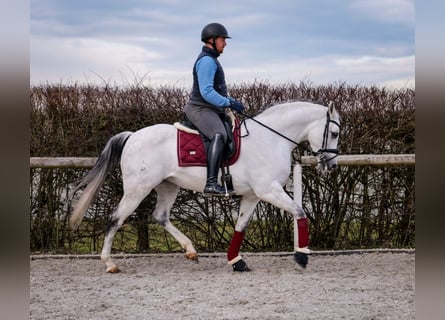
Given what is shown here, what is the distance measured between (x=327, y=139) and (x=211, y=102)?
1313 millimetres

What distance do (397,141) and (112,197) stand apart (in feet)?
12.9

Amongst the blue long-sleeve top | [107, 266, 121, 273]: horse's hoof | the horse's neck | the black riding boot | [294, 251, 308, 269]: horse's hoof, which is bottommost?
[107, 266, 121, 273]: horse's hoof

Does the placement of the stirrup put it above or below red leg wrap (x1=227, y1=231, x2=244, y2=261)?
above

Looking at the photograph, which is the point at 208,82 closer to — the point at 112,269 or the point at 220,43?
the point at 220,43

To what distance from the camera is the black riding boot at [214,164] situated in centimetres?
587

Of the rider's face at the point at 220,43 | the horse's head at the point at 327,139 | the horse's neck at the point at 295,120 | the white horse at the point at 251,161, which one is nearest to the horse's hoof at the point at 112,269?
the white horse at the point at 251,161

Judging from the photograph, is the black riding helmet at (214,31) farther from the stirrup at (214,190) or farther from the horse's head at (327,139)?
the stirrup at (214,190)

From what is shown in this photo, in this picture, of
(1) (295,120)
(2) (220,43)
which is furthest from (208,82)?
(1) (295,120)

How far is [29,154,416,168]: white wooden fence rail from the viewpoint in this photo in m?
7.09

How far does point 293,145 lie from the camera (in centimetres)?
633

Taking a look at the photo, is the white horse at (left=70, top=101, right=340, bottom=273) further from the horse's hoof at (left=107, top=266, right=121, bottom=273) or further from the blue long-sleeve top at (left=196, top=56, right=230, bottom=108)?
the blue long-sleeve top at (left=196, top=56, right=230, bottom=108)

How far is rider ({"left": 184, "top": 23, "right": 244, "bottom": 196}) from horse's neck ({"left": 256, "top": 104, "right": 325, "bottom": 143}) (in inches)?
18.4

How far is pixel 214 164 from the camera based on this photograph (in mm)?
5891

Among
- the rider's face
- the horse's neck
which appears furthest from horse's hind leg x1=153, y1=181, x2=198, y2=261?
the rider's face
